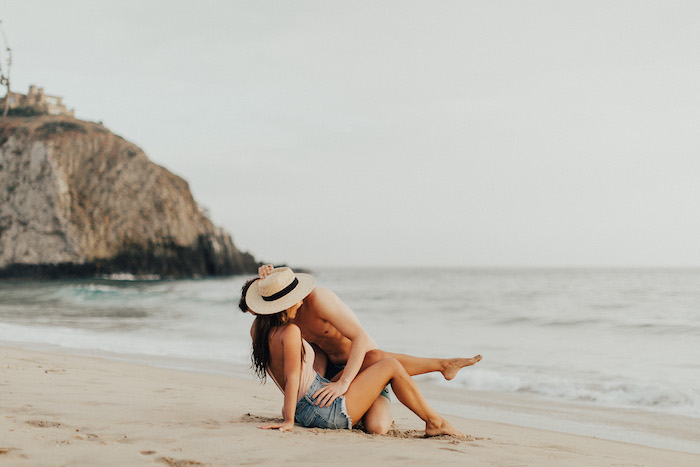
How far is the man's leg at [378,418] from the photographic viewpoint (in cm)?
365

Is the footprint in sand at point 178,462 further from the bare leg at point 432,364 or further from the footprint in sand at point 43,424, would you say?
the bare leg at point 432,364

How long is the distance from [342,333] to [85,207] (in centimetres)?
4179

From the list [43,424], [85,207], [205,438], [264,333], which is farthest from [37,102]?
[205,438]

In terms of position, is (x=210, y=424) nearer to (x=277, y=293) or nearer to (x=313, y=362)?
(x=313, y=362)

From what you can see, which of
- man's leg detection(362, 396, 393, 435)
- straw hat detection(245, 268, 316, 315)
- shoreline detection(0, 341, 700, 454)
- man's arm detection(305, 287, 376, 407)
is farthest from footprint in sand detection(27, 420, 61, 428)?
shoreline detection(0, 341, 700, 454)

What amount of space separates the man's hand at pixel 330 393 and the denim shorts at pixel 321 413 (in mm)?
27

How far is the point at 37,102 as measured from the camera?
48500 millimetres

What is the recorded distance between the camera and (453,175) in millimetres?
26609

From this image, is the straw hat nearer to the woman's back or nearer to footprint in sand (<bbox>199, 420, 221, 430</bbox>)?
the woman's back

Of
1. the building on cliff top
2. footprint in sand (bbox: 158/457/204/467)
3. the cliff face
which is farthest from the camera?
the building on cliff top

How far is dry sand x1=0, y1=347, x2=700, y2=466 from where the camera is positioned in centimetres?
276

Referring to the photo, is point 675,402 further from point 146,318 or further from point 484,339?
point 146,318

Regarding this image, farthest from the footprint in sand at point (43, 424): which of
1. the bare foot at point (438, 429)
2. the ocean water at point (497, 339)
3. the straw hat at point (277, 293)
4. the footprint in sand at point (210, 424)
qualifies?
the ocean water at point (497, 339)

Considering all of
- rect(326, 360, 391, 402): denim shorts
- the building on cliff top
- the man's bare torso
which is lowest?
rect(326, 360, 391, 402): denim shorts
